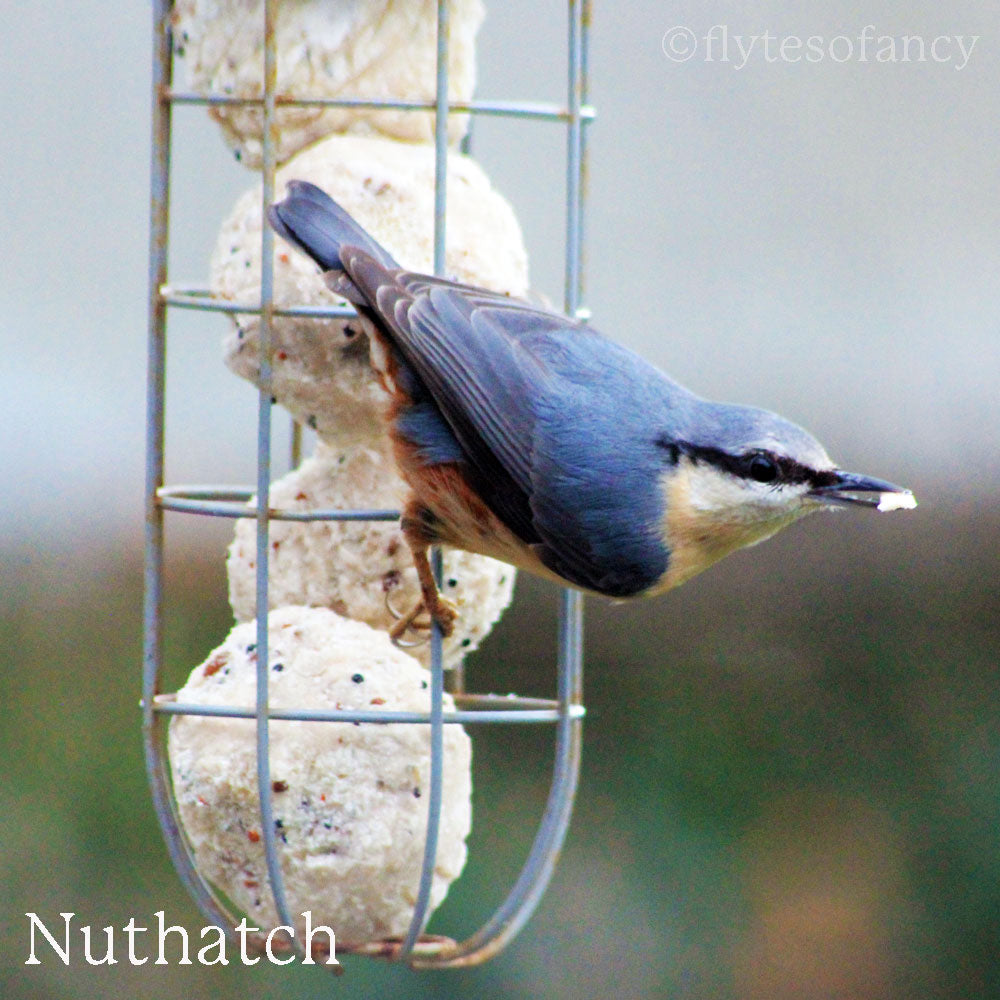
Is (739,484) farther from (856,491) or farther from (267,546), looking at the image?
(267,546)

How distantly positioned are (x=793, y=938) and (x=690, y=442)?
1.93 m

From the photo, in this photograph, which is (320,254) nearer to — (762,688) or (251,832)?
(251,832)

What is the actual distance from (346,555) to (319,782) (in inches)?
14.3

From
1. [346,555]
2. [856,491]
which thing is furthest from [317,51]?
[856,491]

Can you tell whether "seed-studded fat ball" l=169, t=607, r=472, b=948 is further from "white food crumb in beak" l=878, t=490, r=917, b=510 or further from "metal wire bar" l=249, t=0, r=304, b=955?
"white food crumb in beak" l=878, t=490, r=917, b=510

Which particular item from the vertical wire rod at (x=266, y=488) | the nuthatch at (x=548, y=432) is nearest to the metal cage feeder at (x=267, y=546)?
the vertical wire rod at (x=266, y=488)

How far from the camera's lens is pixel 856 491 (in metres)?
2.10

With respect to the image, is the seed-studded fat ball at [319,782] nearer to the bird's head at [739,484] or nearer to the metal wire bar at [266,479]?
the metal wire bar at [266,479]

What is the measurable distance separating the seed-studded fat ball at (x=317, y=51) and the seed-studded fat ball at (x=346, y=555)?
51 centimetres

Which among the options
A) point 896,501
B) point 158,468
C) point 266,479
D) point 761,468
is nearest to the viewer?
point 896,501

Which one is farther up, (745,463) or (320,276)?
(320,276)

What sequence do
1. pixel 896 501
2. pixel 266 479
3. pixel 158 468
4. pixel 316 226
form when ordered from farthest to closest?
pixel 158 468 → pixel 266 479 → pixel 316 226 → pixel 896 501

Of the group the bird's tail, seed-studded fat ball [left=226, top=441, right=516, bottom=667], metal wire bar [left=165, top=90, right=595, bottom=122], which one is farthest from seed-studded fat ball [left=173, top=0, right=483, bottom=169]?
seed-studded fat ball [left=226, top=441, right=516, bottom=667]

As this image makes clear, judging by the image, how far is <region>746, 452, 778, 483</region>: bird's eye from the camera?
2119 mm
